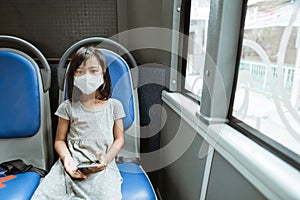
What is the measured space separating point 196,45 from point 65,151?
0.79 meters

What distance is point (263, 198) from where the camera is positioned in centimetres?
54

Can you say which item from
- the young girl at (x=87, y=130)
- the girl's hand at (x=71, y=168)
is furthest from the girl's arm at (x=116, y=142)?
the girl's hand at (x=71, y=168)

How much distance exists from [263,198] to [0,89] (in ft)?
3.90

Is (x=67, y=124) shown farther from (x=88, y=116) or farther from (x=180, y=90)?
(x=180, y=90)

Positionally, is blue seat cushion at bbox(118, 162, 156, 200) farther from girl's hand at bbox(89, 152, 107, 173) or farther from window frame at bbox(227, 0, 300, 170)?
window frame at bbox(227, 0, 300, 170)

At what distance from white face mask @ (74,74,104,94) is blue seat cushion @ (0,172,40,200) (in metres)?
0.44

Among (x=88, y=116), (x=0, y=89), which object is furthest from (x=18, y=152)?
(x=88, y=116)

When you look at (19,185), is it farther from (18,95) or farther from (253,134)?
(253,134)

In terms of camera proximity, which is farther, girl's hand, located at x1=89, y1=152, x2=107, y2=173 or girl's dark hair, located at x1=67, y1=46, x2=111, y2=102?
girl's dark hair, located at x1=67, y1=46, x2=111, y2=102

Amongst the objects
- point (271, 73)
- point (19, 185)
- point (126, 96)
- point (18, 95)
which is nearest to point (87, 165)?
point (19, 185)

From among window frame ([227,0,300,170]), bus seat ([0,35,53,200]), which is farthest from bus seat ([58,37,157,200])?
window frame ([227,0,300,170])

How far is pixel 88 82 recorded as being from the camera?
3.40ft

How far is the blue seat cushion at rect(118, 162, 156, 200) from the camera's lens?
0.90 metres

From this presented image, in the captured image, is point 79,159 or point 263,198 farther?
point 79,159
